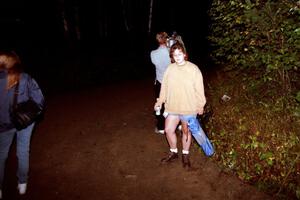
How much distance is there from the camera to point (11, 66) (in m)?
5.37

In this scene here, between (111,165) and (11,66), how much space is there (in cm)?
283

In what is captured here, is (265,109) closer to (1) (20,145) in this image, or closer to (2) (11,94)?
(1) (20,145)

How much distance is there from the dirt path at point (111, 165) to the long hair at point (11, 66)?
2.02m

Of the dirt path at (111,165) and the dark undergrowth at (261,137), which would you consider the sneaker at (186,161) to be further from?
the dark undergrowth at (261,137)

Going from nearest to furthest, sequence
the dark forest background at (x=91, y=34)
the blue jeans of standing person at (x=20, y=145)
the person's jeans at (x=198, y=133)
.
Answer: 1. the blue jeans of standing person at (x=20, y=145)
2. the person's jeans at (x=198, y=133)
3. the dark forest background at (x=91, y=34)

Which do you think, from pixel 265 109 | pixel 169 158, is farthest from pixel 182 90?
pixel 265 109

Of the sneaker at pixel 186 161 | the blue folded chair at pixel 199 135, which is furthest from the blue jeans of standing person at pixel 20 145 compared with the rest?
the sneaker at pixel 186 161

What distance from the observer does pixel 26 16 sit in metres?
29.9

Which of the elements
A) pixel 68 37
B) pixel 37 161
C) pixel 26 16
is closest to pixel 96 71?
pixel 68 37

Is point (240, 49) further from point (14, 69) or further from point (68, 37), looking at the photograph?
point (68, 37)

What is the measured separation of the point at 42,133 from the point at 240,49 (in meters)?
5.14

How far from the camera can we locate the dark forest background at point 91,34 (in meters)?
18.4

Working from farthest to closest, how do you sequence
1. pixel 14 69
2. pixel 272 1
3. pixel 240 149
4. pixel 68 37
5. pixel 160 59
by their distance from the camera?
pixel 68 37, pixel 160 59, pixel 272 1, pixel 240 149, pixel 14 69

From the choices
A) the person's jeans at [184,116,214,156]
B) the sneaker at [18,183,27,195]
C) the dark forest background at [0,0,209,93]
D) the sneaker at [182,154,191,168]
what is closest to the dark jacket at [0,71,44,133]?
the sneaker at [18,183,27,195]
